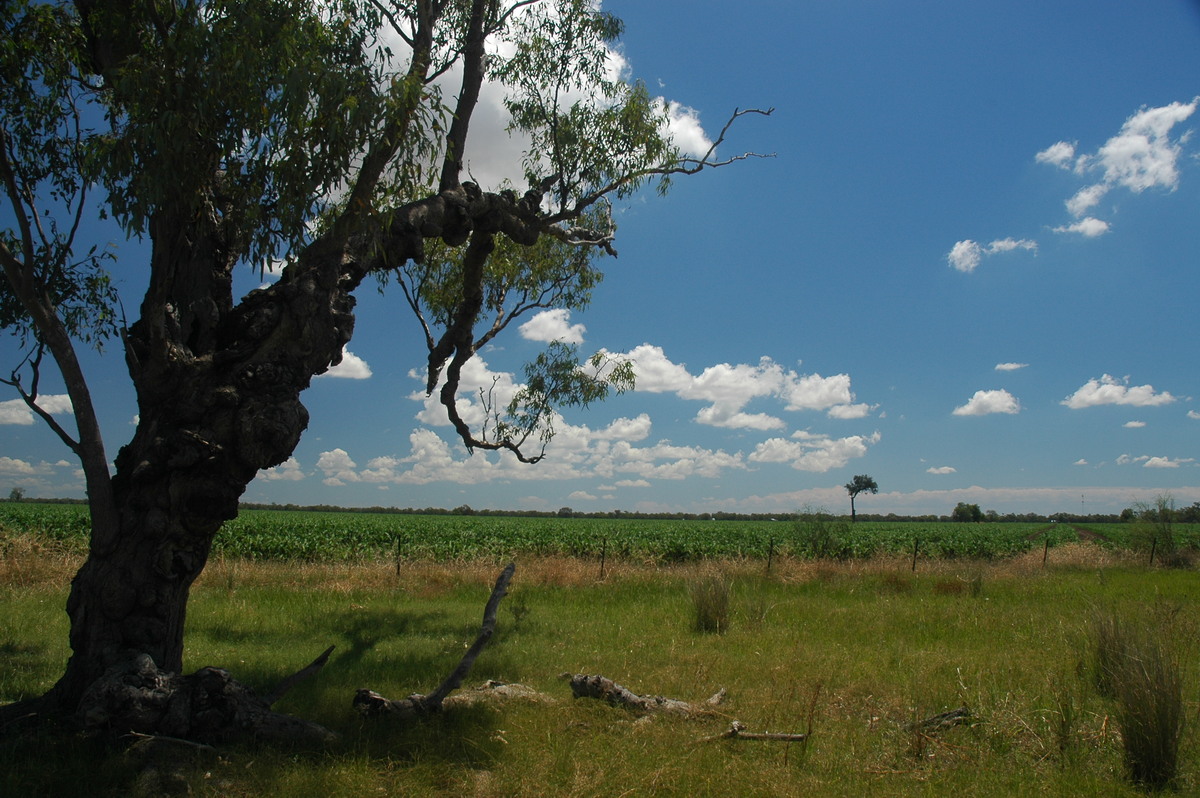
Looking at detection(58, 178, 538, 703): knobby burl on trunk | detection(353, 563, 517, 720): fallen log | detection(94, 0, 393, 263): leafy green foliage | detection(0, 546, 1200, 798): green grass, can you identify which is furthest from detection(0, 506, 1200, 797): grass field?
detection(94, 0, 393, 263): leafy green foliage

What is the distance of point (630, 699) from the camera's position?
6.22m

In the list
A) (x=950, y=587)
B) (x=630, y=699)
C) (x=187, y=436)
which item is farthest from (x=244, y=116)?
(x=950, y=587)

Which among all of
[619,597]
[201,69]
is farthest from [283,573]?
[201,69]

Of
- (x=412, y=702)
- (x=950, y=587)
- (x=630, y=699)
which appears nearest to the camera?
(x=412, y=702)

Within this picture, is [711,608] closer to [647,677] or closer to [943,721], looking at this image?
[647,677]

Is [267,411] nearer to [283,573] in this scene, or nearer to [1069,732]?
[1069,732]

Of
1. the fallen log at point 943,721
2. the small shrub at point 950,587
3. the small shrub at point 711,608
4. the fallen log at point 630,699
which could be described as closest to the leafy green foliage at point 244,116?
the fallen log at point 630,699

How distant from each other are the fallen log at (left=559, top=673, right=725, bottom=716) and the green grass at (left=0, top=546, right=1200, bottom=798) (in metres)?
0.14

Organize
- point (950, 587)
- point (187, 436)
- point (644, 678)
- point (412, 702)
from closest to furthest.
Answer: point (187, 436) → point (412, 702) → point (644, 678) → point (950, 587)

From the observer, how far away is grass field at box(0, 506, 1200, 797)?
4.71 m

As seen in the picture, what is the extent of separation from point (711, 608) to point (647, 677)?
321 cm

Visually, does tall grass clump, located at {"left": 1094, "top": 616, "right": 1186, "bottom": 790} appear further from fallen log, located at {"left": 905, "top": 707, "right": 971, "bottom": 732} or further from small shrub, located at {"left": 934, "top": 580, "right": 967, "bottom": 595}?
small shrub, located at {"left": 934, "top": 580, "right": 967, "bottom": 595}

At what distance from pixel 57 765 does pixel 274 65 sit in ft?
16.8

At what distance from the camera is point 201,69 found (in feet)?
17.2
